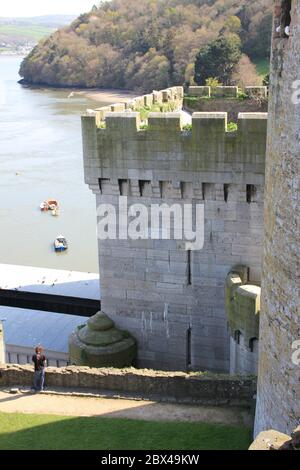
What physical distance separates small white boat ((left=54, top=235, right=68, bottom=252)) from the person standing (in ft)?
62.0

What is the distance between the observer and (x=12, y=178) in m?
42.1

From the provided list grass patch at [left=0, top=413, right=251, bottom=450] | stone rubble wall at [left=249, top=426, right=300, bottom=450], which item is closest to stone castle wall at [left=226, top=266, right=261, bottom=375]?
grass patch at [left=0, top=413, right=251, bottom=450]

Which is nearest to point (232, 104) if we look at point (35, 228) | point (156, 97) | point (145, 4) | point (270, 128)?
point (156, 97)

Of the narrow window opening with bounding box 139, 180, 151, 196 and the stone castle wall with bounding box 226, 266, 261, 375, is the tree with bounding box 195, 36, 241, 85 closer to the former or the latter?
the narrow window opening with bounding box 139, 180, 151, 196

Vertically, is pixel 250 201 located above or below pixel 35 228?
above

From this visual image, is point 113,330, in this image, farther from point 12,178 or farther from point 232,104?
point 12,178

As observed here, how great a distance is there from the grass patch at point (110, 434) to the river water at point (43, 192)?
1749cm

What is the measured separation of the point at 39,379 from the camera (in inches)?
438

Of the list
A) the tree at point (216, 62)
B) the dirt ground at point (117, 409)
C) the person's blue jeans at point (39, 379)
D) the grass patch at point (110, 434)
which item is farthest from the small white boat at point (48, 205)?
the grass patch at point (110, 434)

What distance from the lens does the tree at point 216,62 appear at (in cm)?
4122

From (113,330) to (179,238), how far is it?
235 cm

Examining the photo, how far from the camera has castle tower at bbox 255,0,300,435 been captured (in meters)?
6.57

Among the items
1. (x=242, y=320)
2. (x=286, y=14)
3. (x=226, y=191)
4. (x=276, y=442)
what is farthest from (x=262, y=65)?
(x=276, y=442)

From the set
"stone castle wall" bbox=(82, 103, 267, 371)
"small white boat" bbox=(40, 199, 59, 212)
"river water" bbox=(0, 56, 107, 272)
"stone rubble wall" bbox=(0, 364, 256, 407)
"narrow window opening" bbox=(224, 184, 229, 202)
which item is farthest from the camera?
"small white boat" bbox=(40, 199, 59, 212)
